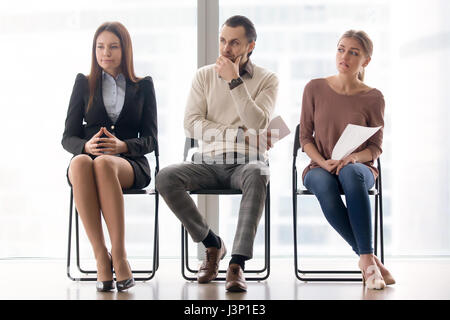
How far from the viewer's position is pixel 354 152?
272 cm

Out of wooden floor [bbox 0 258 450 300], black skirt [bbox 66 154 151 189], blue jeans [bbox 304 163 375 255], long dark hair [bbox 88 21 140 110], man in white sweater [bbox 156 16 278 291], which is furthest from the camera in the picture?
long dark hair [bbox 88 21 140 110]

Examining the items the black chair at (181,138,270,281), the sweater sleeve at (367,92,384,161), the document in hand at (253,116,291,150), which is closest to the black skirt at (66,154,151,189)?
the black chair at (181,138,270,281)

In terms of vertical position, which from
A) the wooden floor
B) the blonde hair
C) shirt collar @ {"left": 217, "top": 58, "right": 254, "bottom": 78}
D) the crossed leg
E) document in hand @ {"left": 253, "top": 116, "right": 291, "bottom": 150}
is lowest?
the wooden floor

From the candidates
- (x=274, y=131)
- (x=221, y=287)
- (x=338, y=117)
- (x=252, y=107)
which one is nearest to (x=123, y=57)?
(x=252, y=107)

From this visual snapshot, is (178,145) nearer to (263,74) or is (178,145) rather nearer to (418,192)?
(263,74)

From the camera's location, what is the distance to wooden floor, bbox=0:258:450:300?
2322 millimetres

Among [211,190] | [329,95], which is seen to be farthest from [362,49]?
[211,190]

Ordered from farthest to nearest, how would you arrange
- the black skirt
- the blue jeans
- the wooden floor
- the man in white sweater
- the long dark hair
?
the long dark hair < the black skirt < the man in white sweater < the blue jeans < the wooden floor

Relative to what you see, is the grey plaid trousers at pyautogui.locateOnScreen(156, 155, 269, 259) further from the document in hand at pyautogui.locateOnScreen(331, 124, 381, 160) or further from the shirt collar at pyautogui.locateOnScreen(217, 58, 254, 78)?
the shirt collar at pyautogui.locateOnScreen(217, 58, 254, 78)

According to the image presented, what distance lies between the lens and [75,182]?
246 centimetres

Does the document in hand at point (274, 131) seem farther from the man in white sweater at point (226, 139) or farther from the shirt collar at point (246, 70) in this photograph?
the shirt collar at point (246, 70)

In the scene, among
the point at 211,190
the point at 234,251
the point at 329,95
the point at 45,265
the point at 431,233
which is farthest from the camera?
the point at 431,233

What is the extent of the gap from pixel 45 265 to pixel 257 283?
1.37 meters

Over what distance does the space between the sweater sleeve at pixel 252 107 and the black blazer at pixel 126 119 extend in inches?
18.3
